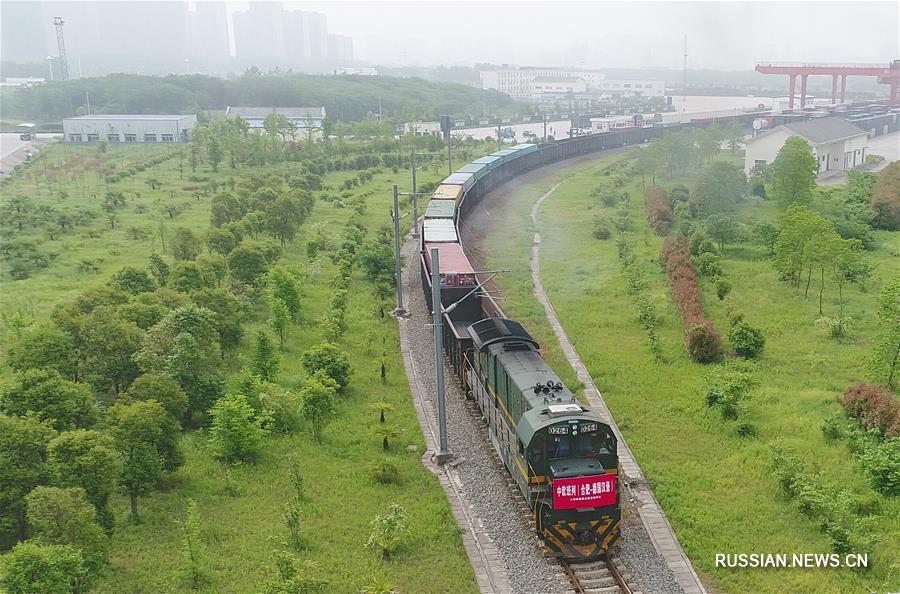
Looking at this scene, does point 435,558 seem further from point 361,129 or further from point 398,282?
point 361,129

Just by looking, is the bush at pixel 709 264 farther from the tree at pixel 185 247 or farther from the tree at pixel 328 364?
the tree at pixel 185 247

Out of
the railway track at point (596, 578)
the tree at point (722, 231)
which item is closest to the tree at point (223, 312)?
the railway track at point (596, 578)

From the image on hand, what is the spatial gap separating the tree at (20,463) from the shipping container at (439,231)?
64.8ft

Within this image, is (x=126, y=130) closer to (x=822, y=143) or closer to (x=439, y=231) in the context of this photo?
(x=439, y=231)

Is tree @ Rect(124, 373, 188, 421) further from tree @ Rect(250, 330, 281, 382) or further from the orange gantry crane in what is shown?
the orange gantry crane

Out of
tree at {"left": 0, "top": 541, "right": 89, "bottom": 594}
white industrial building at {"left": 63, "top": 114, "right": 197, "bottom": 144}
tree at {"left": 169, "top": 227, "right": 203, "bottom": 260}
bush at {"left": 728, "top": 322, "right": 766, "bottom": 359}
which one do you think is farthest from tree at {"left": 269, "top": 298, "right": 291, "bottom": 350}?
white industrial building at {"left": 63, "top": 114, "right": 197, "bottom": 144}

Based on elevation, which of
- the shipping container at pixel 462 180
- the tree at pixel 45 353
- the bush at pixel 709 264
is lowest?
the bush at pixel 709 264

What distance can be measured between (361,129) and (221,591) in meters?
77.2

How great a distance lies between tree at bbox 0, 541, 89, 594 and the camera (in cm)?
1133

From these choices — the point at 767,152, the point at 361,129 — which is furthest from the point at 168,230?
the point at 361,129

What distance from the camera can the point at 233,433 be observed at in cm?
1727

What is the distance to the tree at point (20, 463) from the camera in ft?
43.7

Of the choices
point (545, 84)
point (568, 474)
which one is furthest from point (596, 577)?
point (545, 84)

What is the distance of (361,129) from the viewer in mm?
86188
